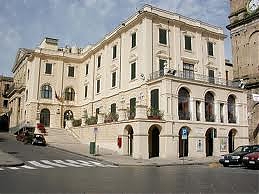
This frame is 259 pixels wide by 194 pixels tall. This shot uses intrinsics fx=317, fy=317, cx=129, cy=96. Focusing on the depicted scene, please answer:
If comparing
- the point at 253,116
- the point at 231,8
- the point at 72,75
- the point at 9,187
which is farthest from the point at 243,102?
the point at 9,187

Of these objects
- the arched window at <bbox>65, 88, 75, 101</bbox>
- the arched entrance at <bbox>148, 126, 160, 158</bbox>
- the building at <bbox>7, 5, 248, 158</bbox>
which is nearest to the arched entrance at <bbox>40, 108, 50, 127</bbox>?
the building at <bbox>7, 5, 248, 158</bbox>

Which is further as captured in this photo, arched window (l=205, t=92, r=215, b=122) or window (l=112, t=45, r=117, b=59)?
window (l=112, t=45, r=117, b=59)

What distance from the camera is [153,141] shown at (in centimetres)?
2955

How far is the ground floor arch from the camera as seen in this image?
28.9m

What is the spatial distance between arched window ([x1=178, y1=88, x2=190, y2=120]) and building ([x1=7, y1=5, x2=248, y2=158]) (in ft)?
0.31

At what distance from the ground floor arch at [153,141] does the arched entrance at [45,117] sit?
21.0 meters

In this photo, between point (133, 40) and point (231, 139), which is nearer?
point (231, 139)

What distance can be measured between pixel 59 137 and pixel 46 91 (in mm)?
9841

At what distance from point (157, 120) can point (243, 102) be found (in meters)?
11.9

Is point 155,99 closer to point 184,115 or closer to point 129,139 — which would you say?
point 184,115

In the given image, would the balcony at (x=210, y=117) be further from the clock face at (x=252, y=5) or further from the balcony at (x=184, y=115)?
the clock face at (x=252, y=5)

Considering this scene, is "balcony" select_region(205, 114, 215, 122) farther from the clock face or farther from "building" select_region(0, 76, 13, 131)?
"building" select_region(0, 76, 13, 131)

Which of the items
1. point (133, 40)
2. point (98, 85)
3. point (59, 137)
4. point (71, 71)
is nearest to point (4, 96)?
point (71, 71)

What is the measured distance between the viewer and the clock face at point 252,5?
40375 millimetres
